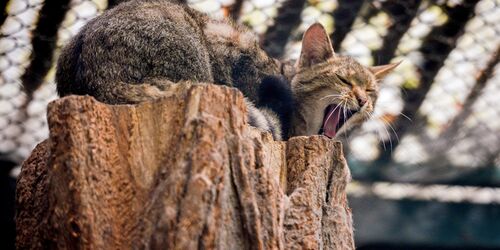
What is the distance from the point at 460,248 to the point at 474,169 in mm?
667

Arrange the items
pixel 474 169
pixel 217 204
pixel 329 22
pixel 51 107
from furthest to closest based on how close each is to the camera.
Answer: pixel 474 169 < pixel 329 22 < pixel 51 107 < pixel 217 204

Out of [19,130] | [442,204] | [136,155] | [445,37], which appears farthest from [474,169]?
[136,155]

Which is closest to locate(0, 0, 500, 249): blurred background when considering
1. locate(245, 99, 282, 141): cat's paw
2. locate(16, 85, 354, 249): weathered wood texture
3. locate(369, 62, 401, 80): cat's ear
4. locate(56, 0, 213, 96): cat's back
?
locate(369, 62, 401, 80): cat's ear

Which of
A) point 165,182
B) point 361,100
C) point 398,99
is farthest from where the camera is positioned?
point 398,99

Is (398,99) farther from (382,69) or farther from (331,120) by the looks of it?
(331,120)

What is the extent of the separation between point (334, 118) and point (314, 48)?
0.49 meters

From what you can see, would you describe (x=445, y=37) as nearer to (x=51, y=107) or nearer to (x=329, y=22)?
(x=329, y=22)

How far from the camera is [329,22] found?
569cm

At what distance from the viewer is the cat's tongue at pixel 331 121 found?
5.21 m

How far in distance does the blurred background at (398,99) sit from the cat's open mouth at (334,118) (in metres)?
0.32

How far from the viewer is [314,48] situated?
5.39 metres

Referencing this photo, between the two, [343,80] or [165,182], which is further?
[343,80]

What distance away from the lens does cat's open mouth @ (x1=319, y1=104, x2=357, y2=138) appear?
5203 millimetres

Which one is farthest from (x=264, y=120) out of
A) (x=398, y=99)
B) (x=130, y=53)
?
(x=398, y=99)
